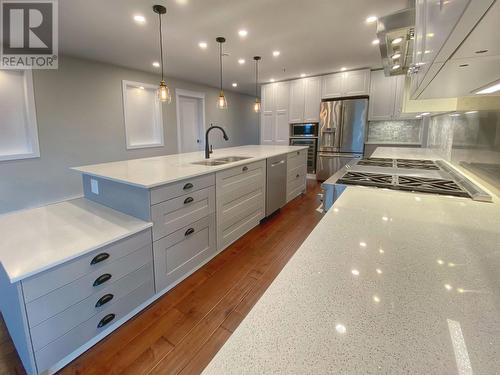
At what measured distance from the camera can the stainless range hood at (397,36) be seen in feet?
3.78

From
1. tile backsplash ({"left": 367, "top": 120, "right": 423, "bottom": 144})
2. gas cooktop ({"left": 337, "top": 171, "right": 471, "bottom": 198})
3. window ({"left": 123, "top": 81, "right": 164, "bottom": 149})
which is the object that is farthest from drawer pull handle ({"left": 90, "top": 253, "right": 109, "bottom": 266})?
tile backsplash ({"left": 367, "top": 120, "right": 423, "bottom": 144})

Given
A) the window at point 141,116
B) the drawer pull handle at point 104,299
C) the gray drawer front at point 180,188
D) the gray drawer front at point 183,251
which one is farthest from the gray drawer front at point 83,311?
the window at point 141,116

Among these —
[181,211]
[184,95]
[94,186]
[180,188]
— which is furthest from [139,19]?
[184,95]

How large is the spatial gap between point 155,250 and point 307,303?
1405mm

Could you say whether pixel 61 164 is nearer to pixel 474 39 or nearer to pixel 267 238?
pixel 267 238

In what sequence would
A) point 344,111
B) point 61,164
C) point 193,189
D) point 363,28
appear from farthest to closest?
point 344,111 < point 61,164 < point 363,28 < point 193,189

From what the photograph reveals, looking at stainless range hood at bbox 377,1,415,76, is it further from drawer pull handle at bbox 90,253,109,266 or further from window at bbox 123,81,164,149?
window at bbox 123,81,164,149

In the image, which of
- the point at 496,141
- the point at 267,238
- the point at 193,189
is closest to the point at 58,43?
the point at 193,189

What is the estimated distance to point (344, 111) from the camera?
16.3 feet

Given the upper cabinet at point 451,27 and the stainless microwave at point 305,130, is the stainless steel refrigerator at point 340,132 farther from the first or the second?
the upper cabinet at point 451,27

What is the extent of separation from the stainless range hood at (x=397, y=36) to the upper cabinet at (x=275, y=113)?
4318 millimetres

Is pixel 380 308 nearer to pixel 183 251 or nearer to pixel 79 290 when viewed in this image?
pixel 79 290

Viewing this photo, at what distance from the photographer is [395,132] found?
5086mm

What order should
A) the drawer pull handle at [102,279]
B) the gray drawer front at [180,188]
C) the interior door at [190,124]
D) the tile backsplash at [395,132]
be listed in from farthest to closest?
the interior door at [190,124] → the tile backsplash at [395,132] → the gray drawer front at [180,188] → the drawer pull handle at [102,279]
